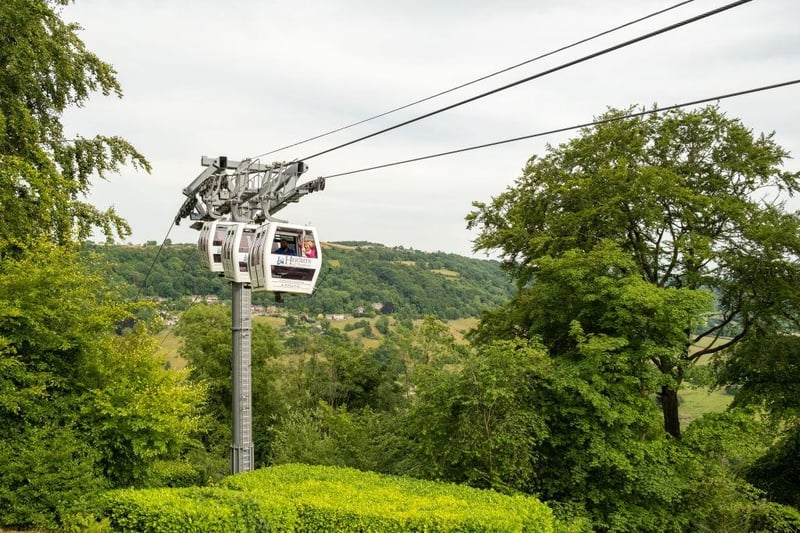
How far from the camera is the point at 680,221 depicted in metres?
18.8

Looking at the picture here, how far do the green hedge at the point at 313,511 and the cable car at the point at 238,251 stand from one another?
520 cm

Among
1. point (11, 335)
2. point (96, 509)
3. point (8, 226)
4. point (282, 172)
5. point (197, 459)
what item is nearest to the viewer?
point (96, 509)

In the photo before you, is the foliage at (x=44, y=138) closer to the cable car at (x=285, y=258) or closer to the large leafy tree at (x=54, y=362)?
the large leafy tree at (x=54, y=362)

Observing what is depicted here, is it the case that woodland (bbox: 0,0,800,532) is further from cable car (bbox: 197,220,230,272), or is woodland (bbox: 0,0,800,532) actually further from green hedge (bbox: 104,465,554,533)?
cable car (bbox: 197,220,230,272)

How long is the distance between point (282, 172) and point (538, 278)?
797cm

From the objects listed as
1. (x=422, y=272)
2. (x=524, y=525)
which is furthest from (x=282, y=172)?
(x=422, y=272)

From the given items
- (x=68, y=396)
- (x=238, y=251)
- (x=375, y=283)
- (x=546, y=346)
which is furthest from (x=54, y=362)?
(x=375, y=283)

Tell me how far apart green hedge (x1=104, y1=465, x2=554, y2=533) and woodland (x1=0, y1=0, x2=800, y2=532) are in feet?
3.04

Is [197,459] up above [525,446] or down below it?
below

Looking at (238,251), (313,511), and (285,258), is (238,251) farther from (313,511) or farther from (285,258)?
(313,511)

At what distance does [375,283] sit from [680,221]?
72.6 meters

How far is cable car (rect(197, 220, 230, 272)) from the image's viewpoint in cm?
1535

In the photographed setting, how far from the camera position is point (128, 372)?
1161 centimetres

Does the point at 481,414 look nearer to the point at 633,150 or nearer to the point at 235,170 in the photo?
the point at 235,170
